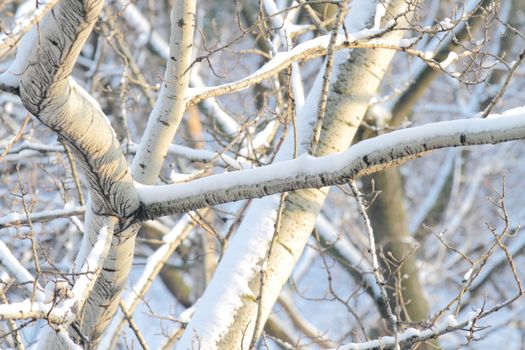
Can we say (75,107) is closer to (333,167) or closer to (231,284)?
(333,167)

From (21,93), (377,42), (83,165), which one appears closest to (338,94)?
(377,42)

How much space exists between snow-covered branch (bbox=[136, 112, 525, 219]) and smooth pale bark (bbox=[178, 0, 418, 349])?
1.48ft

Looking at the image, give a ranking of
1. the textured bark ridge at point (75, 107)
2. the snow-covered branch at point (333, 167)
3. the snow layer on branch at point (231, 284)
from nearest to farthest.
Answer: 1. the textured bark ridge at point (75, 107)
2. the snow-covered branch at point (333, 167)
3. the snow layer on branch at point (231, 284)

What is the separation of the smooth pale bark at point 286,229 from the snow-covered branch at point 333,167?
0.45 meters

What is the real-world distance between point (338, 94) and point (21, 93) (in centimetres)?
167

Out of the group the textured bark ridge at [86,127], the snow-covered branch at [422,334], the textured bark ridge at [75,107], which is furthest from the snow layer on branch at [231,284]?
the textured bark ridge at [75,107]

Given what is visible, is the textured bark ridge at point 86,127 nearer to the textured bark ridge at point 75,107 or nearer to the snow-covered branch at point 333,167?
the textured bark ridge at point 75,107

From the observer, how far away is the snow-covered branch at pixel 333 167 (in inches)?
81.7

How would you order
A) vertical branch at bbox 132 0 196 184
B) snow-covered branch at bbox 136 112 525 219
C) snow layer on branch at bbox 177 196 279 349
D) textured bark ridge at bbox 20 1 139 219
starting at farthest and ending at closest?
snow layer on branch at bbox 177 196 279 349 < vertical branch at bbox 132 0 196 184 < snow-covered branch at bbox 136 112 525 219 < textured bark ridge at bbox 20 1 139 219

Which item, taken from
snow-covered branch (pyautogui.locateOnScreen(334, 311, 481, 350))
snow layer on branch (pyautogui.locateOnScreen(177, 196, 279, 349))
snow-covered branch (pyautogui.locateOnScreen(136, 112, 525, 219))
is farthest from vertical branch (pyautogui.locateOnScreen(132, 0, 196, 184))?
snow-covered branch (pyautogui.locateOnScreen(334, 311, 481, 350))

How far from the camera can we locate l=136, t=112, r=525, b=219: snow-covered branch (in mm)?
2076

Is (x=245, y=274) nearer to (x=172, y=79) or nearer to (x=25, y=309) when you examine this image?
(x=172, y=79)

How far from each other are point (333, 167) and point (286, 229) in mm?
951

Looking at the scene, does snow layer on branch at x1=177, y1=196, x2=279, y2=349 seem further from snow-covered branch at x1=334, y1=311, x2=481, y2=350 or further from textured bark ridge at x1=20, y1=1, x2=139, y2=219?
textured bark ridge at x1=20, y1=1, x2=139, y2=219
